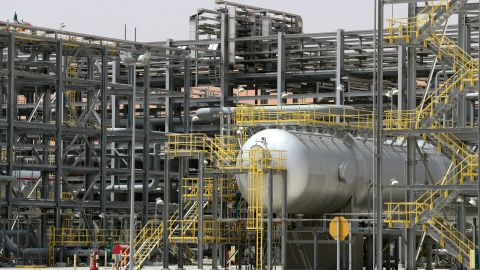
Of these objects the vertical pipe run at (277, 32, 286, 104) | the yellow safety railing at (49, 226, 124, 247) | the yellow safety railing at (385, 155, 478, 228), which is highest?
the vertical pipe run at (277, 32, 286, 104)

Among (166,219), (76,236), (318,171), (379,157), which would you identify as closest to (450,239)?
(379,157)

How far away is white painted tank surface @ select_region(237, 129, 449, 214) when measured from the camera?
152 feet

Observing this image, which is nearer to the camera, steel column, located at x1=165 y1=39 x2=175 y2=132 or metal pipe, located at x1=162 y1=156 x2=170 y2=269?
metal pipe, located at x1=162 y1=156 x2=170 y2=269

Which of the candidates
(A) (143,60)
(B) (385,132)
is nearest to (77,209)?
(A) (143,60)

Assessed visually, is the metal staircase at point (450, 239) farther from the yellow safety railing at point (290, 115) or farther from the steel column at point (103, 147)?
the steel column at point (103, 147)

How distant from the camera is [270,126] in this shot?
48906 millimetres

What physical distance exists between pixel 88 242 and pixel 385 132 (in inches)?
1003

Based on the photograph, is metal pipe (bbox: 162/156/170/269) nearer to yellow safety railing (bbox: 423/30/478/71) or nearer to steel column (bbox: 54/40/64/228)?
yellow safety railing (bbox: 423/30/478/71)

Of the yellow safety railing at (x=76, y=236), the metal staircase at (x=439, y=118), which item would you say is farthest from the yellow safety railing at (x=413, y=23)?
the yellow safety railing at (x=76, y=236)

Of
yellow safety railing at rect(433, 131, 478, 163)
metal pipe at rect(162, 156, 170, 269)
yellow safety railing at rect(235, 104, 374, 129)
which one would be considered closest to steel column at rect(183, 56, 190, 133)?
yellow safety railing at rect(235, 104, 374, 129)

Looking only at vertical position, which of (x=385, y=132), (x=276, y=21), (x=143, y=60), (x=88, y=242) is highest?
(x=276, y=21)

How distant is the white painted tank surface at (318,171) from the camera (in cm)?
4641

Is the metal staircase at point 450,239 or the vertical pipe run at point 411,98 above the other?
the vertical pipe run at point 411,98

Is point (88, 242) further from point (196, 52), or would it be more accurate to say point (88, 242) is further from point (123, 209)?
point (196, 52)
